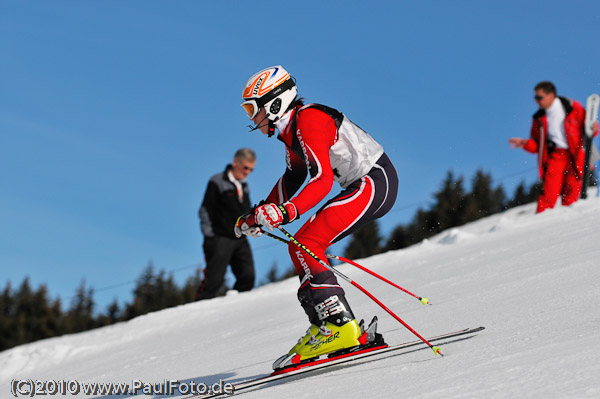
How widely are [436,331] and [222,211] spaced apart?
458 centimetres

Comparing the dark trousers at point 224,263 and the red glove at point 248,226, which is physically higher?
the dark trousers at point 224,263

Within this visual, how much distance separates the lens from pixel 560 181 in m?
9.16

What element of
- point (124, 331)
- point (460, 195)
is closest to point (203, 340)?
point (124, 331)

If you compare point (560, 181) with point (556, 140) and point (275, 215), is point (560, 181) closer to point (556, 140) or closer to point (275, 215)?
point (556, 140)

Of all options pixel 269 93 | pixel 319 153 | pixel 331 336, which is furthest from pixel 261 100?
pixel 331 336

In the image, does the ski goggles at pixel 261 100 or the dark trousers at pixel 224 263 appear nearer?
the ski goggles at pixel 261 100

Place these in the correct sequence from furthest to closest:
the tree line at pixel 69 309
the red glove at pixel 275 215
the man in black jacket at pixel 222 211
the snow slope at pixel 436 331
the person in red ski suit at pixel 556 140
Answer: the tree line at pixel 69 309 → the person in red ski suit at pixel 556 140 → the man in black jacket at pixel 222 211 → the red glove at pixel 275 215 → the snow slope at pixel 436 331

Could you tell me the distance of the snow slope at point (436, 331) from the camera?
9.18 feet

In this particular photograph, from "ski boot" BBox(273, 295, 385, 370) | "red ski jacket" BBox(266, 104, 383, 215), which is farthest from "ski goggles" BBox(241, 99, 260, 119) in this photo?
"ski boot" BBox(273, 295, 385, 370)

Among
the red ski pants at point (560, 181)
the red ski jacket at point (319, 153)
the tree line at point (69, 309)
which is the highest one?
the tree line at point (69, 309)

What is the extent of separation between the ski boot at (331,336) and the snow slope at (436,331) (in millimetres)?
125

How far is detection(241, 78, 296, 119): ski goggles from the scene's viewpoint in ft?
12.8

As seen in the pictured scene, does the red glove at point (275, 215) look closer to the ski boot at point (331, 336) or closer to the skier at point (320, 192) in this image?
the skier at point (320, 192)

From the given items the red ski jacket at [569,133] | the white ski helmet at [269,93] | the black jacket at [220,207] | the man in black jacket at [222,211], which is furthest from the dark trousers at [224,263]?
the white ski helmet at [269,93]
